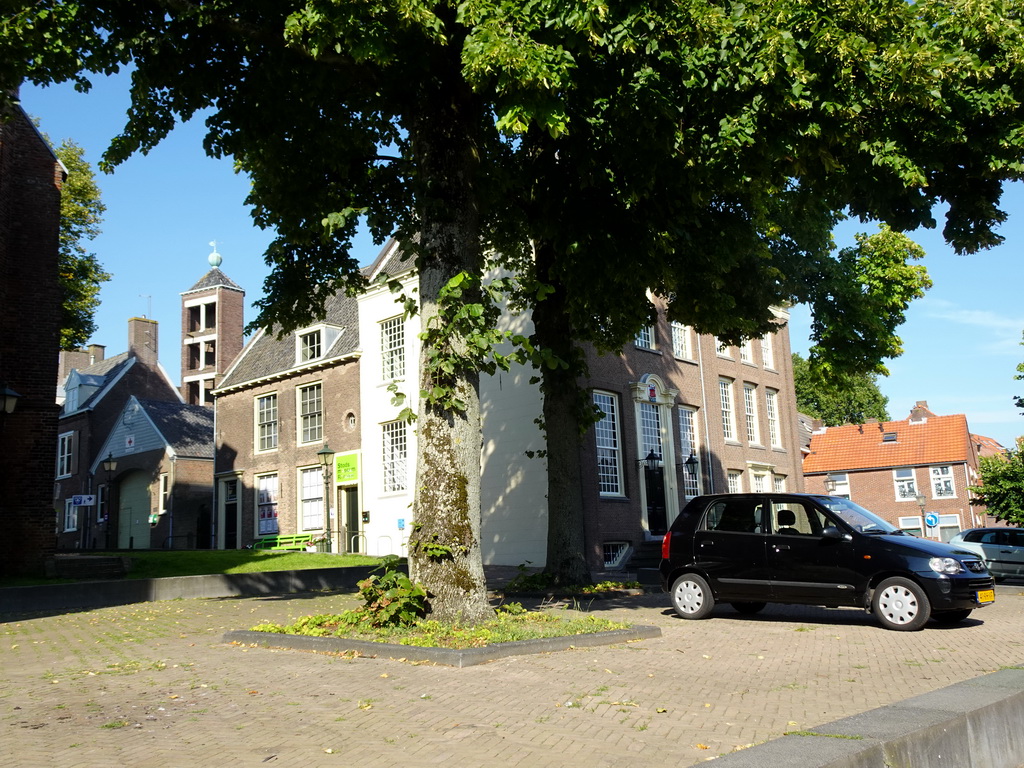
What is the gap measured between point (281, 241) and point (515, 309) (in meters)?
5.72

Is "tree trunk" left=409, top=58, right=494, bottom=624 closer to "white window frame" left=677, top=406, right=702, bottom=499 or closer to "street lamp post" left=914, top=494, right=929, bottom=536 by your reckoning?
"white window frame" left=677, top=406, right=702, bottom=499

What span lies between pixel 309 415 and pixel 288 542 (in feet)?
15.5

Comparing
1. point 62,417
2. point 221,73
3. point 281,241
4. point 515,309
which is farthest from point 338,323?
point 62,417

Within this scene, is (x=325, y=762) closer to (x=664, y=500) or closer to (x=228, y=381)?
(x=664, y=500)

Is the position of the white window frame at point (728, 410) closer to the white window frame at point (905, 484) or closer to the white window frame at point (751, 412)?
the white window frame at point (751, 412)

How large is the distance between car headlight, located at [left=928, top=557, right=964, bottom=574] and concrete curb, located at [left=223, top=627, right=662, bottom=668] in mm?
3726

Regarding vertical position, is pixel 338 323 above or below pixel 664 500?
above

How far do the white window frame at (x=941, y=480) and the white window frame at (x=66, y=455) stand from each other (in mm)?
47532

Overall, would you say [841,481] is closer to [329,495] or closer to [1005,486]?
[1005,486]

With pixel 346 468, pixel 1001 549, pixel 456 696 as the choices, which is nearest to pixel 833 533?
pixel 456 696

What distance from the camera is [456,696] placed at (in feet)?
22.2

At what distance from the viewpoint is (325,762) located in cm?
492

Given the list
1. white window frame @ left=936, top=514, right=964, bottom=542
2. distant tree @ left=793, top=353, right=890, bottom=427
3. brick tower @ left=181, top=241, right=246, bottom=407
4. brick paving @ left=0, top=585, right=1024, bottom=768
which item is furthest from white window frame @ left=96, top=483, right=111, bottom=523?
white window frame @ left=936, top=514, right=964, bottom=542

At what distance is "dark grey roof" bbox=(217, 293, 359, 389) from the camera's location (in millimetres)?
31959
